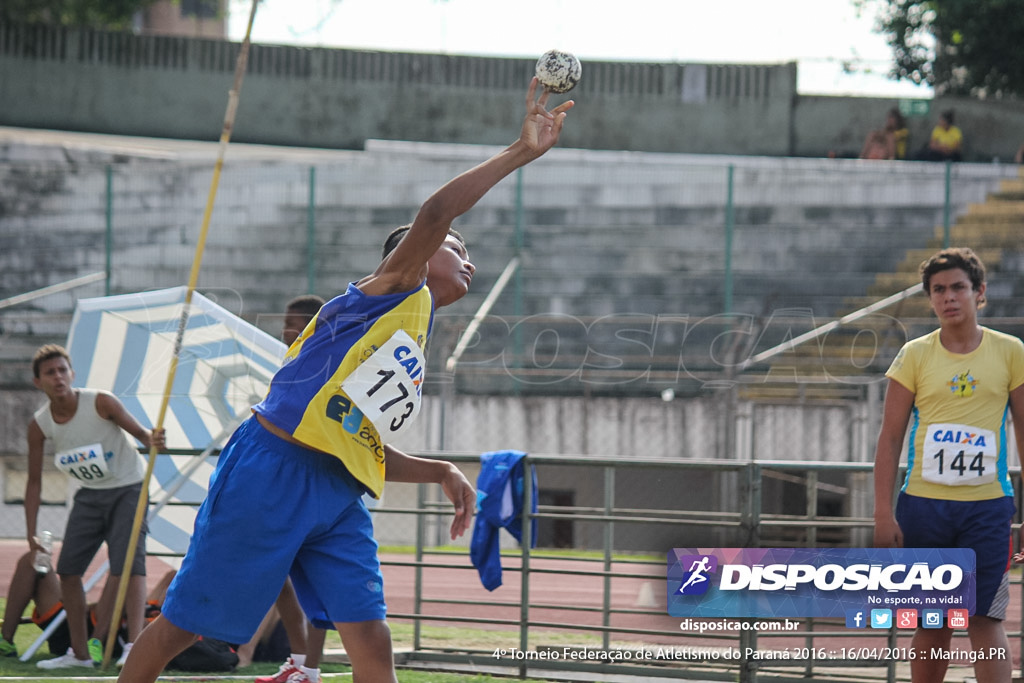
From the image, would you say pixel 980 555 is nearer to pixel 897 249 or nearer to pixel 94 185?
pixel 897 249

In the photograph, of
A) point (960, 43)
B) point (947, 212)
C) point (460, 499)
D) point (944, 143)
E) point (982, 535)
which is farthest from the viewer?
point (960, 43)

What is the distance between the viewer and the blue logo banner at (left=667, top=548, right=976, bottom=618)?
524 cm

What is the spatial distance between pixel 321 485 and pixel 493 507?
2.87 meters

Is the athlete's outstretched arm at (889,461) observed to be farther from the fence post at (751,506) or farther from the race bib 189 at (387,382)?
the race bib 189 at (387,382)

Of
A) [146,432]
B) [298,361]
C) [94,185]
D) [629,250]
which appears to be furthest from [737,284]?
[298,361]

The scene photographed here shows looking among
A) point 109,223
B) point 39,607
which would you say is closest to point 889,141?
point 109,223

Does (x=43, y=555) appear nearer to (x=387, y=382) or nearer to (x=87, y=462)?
(x=87, y=462)

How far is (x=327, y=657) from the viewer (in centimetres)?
714

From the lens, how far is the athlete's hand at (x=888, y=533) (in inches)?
202

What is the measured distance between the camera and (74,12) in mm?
26328

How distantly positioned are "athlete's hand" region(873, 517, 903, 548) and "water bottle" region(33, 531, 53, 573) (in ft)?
15.0

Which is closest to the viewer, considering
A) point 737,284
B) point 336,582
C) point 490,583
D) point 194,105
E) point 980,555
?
point 336,582

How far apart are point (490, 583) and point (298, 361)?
2980 mm

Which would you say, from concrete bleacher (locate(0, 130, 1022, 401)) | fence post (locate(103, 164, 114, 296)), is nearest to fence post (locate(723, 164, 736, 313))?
concrete bleacher (locate(0, 130, 1022, 401))
